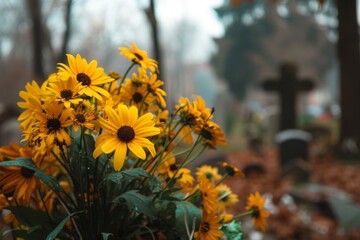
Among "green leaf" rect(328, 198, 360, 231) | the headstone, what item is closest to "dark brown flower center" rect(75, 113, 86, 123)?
"green leaf" rect(328, 198, 360, 231)

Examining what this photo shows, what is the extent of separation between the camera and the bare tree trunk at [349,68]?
828 centimetres

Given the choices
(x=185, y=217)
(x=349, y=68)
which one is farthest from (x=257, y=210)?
(x=349, y=68)

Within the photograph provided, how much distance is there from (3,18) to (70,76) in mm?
33408

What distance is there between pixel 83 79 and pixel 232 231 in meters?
0.56

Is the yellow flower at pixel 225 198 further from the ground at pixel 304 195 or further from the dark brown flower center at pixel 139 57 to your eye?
the ground at pixel 304 195

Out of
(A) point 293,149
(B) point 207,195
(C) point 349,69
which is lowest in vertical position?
(A) point 293,149

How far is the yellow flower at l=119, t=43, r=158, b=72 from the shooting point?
126 centimetres

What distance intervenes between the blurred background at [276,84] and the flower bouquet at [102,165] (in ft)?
2.56

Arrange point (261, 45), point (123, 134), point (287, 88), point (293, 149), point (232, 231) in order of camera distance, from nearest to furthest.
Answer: point (123, 134)
point (232, 231)
point (293, 149)
point (287, 88)
point (261, 45)

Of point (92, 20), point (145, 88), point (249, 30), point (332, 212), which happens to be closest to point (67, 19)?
point (332, 212)

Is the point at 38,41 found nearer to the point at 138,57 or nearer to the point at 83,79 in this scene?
the point at 138,57

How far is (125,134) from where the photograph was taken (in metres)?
1.00

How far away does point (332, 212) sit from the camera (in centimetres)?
518

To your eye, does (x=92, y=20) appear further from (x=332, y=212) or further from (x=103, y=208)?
(x=103, y=208)
